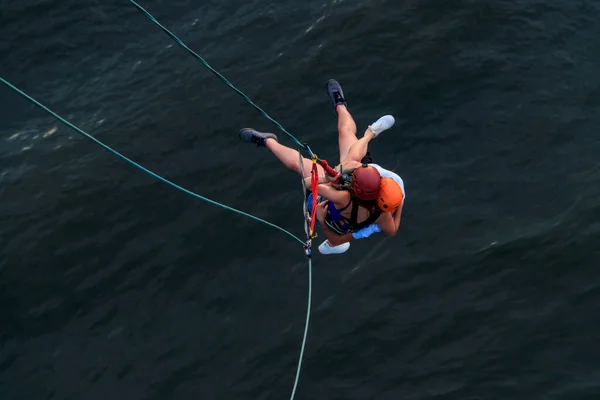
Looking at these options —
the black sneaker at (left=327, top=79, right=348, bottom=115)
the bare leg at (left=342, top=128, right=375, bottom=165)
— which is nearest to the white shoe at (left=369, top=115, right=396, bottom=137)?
the bare leg at (left=342, top=128, right=375, bottom=165)

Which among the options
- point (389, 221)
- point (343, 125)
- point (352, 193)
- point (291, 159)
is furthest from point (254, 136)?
point (389, 221)

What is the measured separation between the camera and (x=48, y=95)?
54.4 ft

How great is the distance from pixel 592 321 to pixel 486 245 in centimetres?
227

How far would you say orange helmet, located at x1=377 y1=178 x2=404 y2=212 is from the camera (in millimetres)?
10109

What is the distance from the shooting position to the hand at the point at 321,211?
11.4 metres

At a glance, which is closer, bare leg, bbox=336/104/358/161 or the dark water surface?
bare leg, bbox=336/104/358/161

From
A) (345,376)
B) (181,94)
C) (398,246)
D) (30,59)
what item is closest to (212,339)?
(345,376)

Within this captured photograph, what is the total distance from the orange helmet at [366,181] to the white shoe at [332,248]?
2608mm

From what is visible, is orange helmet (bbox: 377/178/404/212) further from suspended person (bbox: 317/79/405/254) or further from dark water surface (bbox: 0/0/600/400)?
dark water surface (bbox: 0/0/600/400)

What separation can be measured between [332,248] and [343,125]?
2.21m

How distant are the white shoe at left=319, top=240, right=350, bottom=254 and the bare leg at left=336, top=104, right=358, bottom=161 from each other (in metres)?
1.61

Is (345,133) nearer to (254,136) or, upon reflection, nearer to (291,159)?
(291,159)

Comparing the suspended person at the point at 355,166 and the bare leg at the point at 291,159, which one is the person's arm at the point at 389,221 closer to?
the suspended person at the point at 355,166

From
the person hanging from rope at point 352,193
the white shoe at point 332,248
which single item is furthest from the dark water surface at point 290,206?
the person hanging from rope at point 352,193
